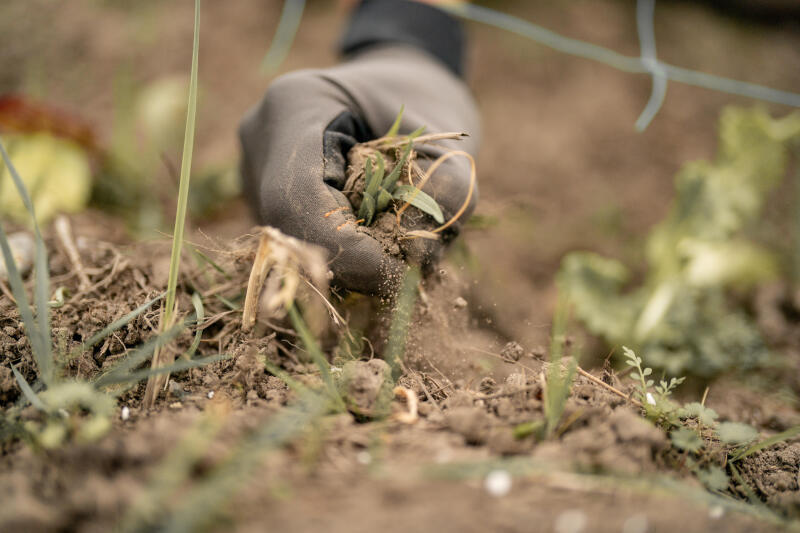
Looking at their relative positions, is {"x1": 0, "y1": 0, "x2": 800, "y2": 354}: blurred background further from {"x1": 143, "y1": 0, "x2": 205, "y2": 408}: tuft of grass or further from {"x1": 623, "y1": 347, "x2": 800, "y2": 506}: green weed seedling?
{"x1": 143, "y1": 0, "x2": 205, "y2": 408}: tuft of grass

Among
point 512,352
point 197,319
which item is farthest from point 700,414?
point 197,319

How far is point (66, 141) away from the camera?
5.34 feet

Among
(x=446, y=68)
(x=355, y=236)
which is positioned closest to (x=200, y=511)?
(x=355, y=236)

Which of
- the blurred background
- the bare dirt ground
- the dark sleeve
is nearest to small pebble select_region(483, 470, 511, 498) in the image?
the bare dirt ground

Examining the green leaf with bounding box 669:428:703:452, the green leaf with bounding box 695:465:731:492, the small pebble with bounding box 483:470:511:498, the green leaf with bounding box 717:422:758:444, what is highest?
the small pebble with bounding box 483:470:511:498

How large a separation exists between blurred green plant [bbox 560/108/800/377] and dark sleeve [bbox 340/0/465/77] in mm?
856

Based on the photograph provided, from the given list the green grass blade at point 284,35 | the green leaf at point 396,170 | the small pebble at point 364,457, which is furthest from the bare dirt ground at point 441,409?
the green grass blade at point 284,35

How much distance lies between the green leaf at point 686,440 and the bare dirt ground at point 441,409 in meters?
0.03

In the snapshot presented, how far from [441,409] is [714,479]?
1.50ft

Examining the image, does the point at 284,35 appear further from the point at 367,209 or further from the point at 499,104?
the point at 367,209

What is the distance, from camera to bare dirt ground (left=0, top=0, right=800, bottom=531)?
56 centimetres

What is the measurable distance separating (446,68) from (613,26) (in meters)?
1.39

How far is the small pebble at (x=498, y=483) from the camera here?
602 mm

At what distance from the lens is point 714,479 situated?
30.7 inches
